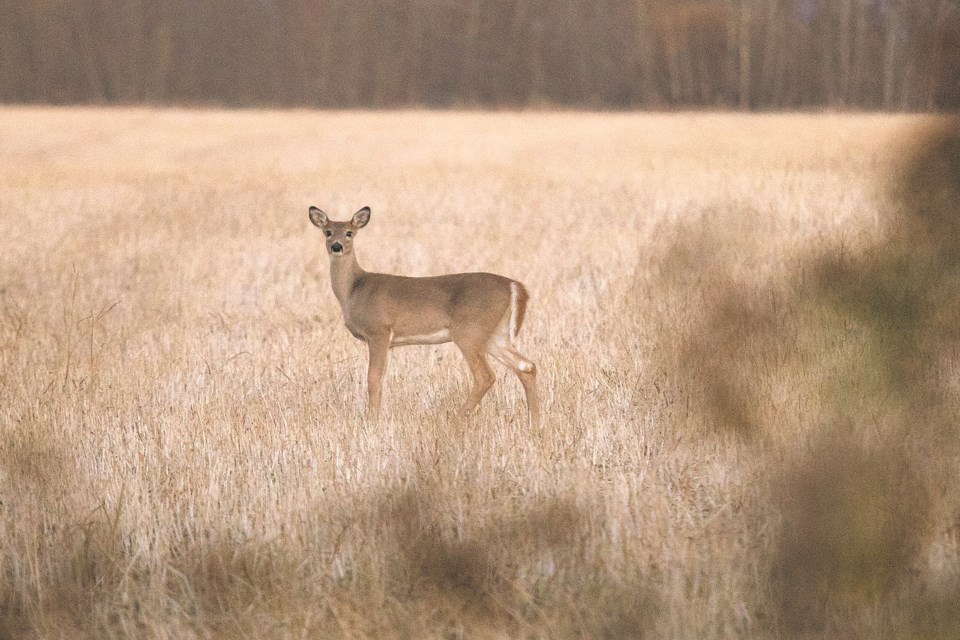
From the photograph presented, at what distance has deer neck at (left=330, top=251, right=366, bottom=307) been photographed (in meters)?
5.87

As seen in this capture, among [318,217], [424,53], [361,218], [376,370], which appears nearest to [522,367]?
[376,370]

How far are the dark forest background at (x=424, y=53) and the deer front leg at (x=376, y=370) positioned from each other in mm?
33136

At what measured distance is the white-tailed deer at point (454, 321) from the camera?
5.52 m

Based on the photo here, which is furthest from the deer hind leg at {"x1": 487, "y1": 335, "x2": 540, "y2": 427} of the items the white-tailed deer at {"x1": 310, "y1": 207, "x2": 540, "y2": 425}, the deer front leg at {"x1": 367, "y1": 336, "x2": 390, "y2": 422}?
the deer front leg at {"x1": 367, "y1": 336, "x2": 390, "y2": 422}

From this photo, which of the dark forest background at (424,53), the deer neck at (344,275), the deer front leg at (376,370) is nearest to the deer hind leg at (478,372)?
the deer front leg at (376,370)

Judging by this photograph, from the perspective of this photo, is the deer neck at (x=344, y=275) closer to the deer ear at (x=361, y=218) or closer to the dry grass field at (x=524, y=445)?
the deer ear at (x=361, y=218)

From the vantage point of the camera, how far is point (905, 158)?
6.02 ft

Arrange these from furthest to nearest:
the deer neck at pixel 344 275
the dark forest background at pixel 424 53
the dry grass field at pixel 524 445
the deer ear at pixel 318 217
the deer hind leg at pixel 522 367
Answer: the dark forest background at pixel 424 53
the deer ear at pixel 318 217
the deer neck at pixel 344 275
the deer hind leg at pixel 522 367
the dry grass field at pixel 524 445

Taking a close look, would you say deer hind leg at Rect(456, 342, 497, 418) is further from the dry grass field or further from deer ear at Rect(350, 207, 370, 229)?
deer ear at Rect(350, 207, 370, 229)

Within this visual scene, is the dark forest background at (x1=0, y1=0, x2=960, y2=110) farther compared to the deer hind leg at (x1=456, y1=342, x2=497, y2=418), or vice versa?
the dark forest background at (x1=0, y1=0, x2=960, y2=110)

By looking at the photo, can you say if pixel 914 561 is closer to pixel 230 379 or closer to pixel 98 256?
pixel 230 379

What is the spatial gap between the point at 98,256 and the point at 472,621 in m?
8.74

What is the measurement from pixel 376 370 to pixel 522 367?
1.93 feet

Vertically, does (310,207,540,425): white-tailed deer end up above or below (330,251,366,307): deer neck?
below
